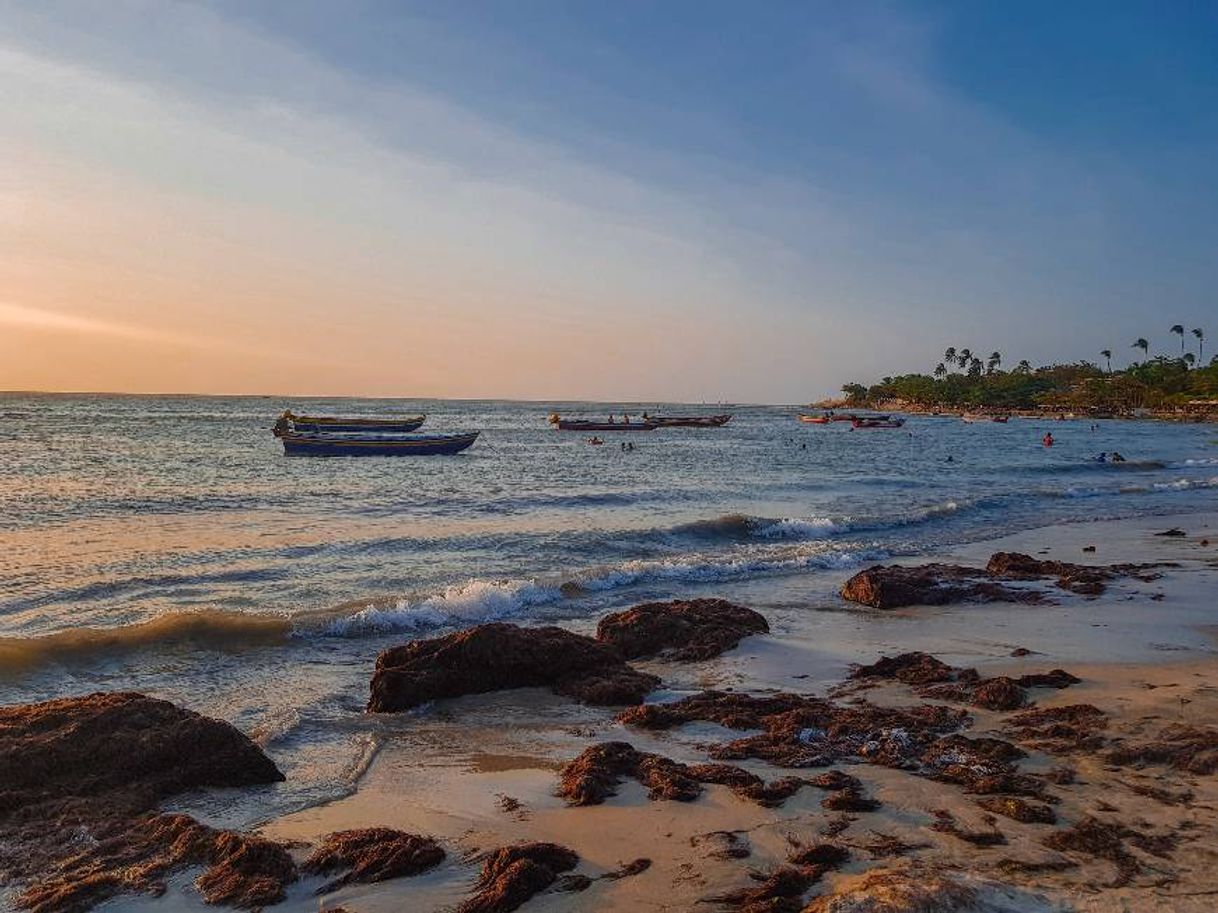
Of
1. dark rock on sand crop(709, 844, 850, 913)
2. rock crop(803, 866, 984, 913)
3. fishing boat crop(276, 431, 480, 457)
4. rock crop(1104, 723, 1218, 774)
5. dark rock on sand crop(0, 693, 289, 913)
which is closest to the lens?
rock crop(803, 866, 984, 913)

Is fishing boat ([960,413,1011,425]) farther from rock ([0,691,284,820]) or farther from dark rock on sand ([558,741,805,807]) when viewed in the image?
rock ([0,691,284,820])

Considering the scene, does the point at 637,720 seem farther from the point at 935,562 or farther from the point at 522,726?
the point at 935,562

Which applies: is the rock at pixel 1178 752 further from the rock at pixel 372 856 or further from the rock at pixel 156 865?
the rock at pixel 156 865

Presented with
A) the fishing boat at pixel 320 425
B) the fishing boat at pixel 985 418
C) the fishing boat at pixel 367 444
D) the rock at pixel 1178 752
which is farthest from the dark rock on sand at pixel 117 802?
the fishing boat at pixel 985 418

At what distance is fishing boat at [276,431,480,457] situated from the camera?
49469 mm

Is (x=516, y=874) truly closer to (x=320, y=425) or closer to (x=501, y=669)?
(x=501, y=669)

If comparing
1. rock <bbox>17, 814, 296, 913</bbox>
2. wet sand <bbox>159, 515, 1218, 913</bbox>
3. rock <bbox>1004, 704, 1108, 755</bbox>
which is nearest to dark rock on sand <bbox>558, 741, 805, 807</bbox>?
wet sand <bbox>159, 515, 1218, 913</bbox>

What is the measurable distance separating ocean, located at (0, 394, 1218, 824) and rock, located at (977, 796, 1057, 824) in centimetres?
481

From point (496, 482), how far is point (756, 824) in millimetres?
30668

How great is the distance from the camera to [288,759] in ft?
24.4

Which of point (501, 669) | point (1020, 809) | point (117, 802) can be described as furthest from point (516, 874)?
point (501, 669)

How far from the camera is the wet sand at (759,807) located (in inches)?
195

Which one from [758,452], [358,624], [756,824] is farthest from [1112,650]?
[758,452]

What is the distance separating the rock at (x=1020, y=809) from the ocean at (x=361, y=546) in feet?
15.8
